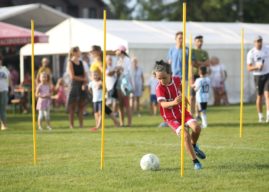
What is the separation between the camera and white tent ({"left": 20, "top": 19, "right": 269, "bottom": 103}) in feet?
92.9

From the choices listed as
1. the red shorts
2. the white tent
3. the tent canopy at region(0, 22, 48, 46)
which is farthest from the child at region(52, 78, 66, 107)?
the red shorts

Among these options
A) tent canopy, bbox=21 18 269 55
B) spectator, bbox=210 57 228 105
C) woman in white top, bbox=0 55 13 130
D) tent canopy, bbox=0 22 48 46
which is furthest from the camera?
spectator, bbox=210 57 228 105

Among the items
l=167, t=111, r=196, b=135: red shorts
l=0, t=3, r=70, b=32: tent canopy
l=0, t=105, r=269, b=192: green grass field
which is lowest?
l=0, t=105, r=269, b=192: green grass field

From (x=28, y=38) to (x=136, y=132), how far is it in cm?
812

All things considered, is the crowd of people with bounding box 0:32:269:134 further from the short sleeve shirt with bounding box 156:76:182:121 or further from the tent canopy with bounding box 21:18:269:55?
the tent canopy with bounding box 21:18:269:55

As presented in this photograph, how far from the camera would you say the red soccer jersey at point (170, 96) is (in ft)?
34.8

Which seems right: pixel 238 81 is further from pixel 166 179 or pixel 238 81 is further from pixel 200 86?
pixel 166 179

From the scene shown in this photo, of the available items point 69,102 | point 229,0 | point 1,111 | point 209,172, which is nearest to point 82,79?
point 69,102

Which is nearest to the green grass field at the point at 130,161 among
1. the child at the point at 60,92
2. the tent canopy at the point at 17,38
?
the tent canopy at the point at 17,38

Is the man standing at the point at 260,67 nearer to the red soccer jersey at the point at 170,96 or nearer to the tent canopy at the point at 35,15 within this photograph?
the red soccer jersey at the point at 170,96

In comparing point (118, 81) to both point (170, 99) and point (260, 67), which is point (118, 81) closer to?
point (260, 67)

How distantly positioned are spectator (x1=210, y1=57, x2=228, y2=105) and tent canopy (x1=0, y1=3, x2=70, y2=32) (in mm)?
6711

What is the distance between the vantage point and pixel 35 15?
30766 millimetres

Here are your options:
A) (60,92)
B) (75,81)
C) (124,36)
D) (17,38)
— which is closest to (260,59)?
(75,81)
